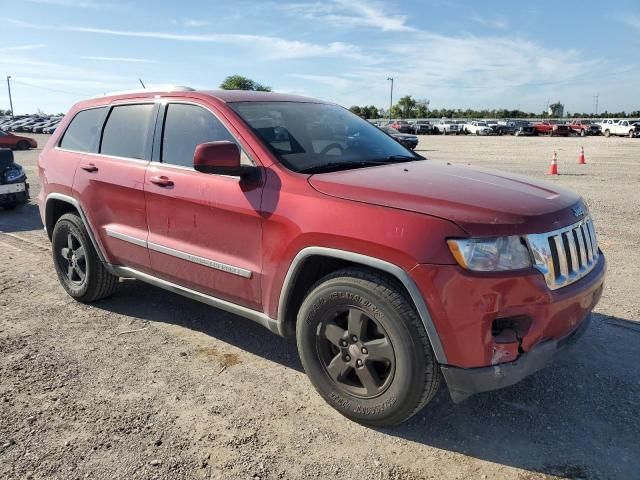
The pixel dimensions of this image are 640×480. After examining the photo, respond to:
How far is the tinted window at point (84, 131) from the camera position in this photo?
4570mm

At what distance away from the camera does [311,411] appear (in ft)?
10.2

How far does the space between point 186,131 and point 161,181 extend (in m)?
0.39

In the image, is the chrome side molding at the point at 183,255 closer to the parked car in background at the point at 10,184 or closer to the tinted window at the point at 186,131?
the tinted window at the point at 186,131

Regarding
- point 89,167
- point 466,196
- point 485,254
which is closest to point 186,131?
point 89,167

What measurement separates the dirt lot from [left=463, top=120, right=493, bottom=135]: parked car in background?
53.7 meters

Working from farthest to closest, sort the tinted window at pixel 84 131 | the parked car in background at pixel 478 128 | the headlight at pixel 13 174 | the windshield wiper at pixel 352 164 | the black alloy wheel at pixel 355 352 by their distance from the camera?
the parked car in background at pixel 478 128, the headlight at pixel 13 174, the tinted window at pixel 84 131, the windshield wiper at pixel 352 164, the black alloy wheel at pixel 355 352

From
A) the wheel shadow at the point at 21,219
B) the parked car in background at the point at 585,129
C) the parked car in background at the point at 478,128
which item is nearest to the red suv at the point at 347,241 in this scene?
the wheel shadow at the point at 21,219

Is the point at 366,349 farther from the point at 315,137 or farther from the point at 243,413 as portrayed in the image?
the point at 315,137

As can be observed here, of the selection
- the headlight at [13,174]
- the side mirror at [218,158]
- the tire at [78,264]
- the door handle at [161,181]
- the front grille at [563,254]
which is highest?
the side mirror at [218,158]

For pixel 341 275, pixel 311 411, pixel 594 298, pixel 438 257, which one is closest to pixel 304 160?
pixel 341 275

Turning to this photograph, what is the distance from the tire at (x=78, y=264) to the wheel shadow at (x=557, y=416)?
1.26 metres

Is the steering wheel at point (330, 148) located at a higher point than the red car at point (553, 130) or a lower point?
higher

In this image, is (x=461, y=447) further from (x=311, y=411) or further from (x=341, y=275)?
(x=341, y=275)

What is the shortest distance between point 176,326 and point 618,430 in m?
3.12
